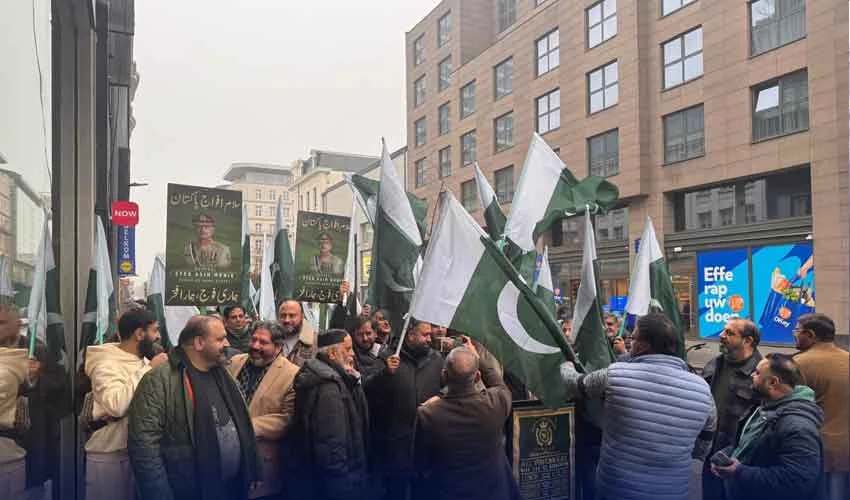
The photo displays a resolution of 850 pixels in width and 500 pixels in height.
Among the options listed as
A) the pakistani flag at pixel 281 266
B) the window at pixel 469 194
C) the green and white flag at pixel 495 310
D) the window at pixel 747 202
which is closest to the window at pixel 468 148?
the window at pixel 469 194

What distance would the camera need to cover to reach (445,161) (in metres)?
44.5

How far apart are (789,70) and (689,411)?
2127 centimetres

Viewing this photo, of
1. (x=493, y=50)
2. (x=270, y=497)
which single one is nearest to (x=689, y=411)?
(x=270, y=497)

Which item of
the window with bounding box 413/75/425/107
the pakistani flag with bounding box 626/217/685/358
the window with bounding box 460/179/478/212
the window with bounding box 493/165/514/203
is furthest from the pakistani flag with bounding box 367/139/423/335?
the window with bounding box 413/75/425/107

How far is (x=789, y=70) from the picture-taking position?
2158 cm

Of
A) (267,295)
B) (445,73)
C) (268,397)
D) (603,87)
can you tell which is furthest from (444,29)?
(268,397)

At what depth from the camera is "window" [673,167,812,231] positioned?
21.8 metres

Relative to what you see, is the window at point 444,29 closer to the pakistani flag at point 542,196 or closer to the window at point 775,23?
the window at point 775,23

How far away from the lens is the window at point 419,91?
48.2 meters

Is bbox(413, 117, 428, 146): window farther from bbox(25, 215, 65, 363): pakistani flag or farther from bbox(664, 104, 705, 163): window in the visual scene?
bbox(25, 215, 65, 363): pakistani flag

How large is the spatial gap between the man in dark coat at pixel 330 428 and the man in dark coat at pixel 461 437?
1.54 feet

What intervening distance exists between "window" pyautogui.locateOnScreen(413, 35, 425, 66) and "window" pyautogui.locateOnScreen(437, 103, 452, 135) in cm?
491

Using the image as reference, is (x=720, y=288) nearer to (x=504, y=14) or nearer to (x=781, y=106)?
(x=781, y=106)

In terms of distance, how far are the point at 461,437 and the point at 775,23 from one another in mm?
22830
